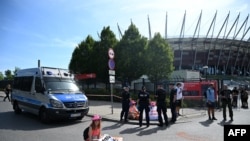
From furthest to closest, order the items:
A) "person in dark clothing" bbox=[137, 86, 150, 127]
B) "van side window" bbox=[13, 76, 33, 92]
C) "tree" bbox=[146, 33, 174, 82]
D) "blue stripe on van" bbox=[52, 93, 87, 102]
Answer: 1. "tree" bbox=[146, 33, 174, 82]
2. "van side window" bbox=[13, 76, 33, 92]
3. "blue stripe on van" bbox=[52, 93, 87, 102]
4. "person in dark clothing" bbox=[137, 86, 150, 127]

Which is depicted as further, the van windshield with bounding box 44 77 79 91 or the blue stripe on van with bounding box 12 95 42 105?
the blue stripe on van with bounding box 12 95 42 105

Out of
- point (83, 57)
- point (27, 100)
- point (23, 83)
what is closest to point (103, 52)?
point (83, 57)

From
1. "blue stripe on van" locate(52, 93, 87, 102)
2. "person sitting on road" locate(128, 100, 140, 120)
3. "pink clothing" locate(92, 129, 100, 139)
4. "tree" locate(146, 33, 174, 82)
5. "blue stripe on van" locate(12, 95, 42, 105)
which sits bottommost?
"person sitting on road" locate(128, 100, 140, 120)

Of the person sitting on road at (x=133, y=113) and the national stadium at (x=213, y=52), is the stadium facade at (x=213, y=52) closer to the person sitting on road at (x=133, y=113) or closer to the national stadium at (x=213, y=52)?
the national stadium at (x=213, y=52)

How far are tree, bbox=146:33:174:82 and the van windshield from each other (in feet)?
65.7

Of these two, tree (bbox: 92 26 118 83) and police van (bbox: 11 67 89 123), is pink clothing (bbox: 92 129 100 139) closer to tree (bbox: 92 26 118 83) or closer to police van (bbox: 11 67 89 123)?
police van (bbox: 11 67 89 123)

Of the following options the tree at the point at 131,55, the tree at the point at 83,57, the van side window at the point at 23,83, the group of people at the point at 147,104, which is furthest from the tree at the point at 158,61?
the van side window at the point at 23,83

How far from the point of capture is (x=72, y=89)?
12.9 meters

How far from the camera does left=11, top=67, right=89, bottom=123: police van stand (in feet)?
37.5

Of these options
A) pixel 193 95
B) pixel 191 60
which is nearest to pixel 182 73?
pixel 193 95

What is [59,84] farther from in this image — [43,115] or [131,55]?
[131,55]

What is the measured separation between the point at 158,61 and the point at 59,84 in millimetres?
21576

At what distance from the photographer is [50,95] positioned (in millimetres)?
11625

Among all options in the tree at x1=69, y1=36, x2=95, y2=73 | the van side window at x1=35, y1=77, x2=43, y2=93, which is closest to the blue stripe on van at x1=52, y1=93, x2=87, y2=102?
the van side window at x1=35, y1=77, x2=43, y2=93
